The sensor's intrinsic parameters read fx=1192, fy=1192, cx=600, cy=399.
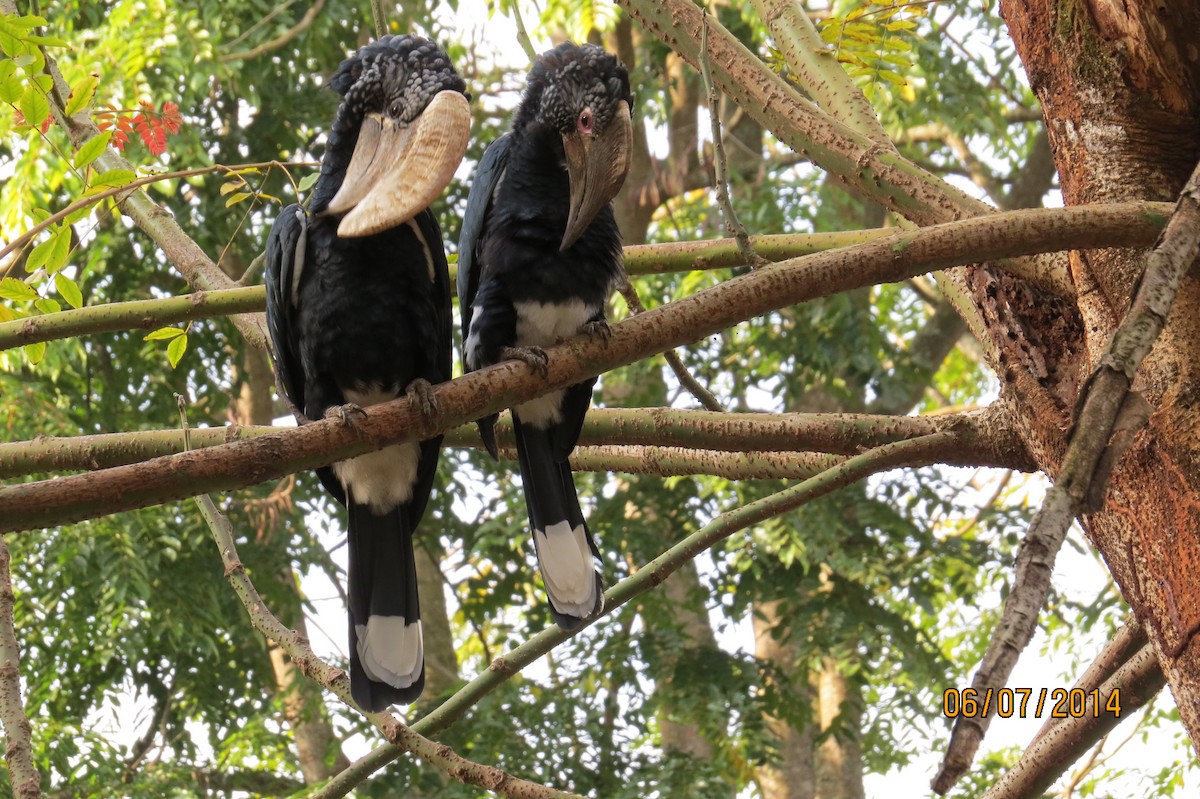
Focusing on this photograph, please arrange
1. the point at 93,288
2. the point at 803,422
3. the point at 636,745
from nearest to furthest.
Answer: the point at 803,422 → the point at 636,745 → the point at 93,288

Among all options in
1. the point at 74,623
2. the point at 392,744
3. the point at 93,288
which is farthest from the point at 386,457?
the point at 93,288

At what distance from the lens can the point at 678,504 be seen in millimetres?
6855

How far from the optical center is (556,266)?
2889 mm

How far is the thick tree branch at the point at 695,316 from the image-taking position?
1.82 meters

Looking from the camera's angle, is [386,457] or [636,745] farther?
[636,745]

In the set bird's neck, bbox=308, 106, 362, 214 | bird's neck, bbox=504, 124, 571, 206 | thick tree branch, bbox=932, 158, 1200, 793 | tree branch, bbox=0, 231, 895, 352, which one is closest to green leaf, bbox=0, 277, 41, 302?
tree branch, bbox=0, 231, 895, 352

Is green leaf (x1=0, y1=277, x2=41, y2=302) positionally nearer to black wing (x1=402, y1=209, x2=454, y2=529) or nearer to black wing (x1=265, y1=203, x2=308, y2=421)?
black wing (x1=265, y1=203, x2=308, y2=421)

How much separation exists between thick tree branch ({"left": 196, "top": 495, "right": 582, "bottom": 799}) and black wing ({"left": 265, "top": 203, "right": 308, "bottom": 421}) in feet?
1.36

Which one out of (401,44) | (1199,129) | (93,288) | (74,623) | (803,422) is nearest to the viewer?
(1199,129)

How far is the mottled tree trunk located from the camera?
6.70 feet

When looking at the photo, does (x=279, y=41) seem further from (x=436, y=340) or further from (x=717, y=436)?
(x=717, y=436)

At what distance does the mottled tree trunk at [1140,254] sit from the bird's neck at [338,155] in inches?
59.3

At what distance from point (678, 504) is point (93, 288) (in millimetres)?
3622

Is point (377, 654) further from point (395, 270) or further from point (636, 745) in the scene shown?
point (636, 745)
